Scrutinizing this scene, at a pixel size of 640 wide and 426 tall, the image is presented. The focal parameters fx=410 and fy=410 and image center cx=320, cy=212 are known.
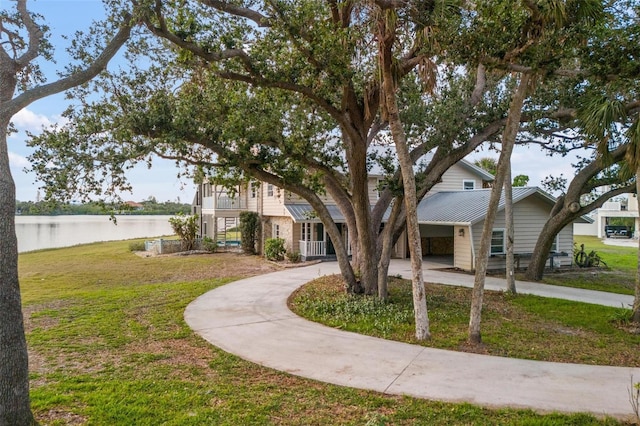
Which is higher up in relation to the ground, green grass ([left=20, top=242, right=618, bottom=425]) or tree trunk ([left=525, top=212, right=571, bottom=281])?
tree trunk ([left=525, top=212, right=571, bottom=281])

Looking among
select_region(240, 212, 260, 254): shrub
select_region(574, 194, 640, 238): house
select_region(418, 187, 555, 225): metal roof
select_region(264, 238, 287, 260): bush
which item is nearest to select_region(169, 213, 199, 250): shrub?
select_region(240, 212, 260, 254): shrub

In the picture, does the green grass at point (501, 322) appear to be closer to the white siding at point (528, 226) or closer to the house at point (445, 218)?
the house at point (445, 218)

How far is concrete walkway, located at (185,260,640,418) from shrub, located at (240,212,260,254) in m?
13.9

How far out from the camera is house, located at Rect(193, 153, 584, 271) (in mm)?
17266

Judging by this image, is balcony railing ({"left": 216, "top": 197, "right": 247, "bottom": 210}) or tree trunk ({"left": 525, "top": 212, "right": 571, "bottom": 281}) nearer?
tree trunk ({"left": 525, "top": 212, "right": 571, "bottom": 281})

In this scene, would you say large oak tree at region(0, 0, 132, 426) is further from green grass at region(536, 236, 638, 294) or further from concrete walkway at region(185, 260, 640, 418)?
green grass at region(536, 236, 638, 294)

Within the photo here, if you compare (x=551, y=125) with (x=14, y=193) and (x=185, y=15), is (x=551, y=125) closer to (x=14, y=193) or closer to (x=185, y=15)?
(x=185, y=15)

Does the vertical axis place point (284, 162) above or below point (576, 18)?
below

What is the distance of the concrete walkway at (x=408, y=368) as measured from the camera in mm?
5078

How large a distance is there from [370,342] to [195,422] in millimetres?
3782

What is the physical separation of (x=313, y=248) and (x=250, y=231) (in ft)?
16.2

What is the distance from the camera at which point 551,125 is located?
12.6 metres

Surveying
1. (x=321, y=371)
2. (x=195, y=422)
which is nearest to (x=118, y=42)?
(x=195, y=422)

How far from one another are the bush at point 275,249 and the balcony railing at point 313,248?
3.14 feet
